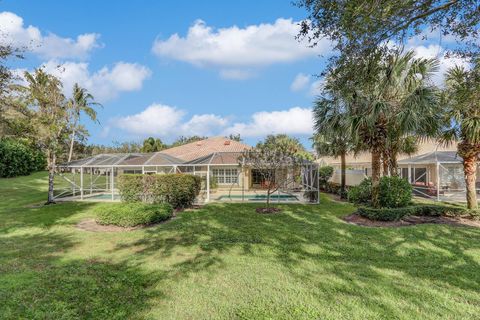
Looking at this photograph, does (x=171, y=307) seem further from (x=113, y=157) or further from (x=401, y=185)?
(x=113, y=157)

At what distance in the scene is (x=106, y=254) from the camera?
7.91 metres

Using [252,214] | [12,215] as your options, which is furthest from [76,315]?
[12,215]

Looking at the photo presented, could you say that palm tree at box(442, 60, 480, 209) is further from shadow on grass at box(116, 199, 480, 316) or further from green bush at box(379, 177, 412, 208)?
shadow on grass at box(116, 199, 480, 316)

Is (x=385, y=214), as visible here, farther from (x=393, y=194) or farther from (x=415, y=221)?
(x=393, y=194)

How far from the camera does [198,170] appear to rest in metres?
25.4

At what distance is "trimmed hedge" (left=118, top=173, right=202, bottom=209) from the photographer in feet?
49.9

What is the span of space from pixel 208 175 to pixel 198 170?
6.38 metres

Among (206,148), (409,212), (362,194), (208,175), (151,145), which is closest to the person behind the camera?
(409,212)

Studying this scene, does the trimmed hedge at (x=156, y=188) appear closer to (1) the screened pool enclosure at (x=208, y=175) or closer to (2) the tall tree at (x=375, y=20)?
(1) the screened pool enclosure at (x=208, y=175)

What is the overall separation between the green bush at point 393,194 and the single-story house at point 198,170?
488 cm

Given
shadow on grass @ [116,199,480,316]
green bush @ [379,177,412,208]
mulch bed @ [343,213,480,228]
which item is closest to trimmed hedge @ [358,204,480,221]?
mulch bed @ [343,213,480,228]

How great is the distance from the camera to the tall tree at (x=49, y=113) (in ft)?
56.3

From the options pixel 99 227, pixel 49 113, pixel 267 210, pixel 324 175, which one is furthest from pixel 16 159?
pixel 324 175

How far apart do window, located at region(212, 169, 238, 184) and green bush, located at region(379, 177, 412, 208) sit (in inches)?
638
